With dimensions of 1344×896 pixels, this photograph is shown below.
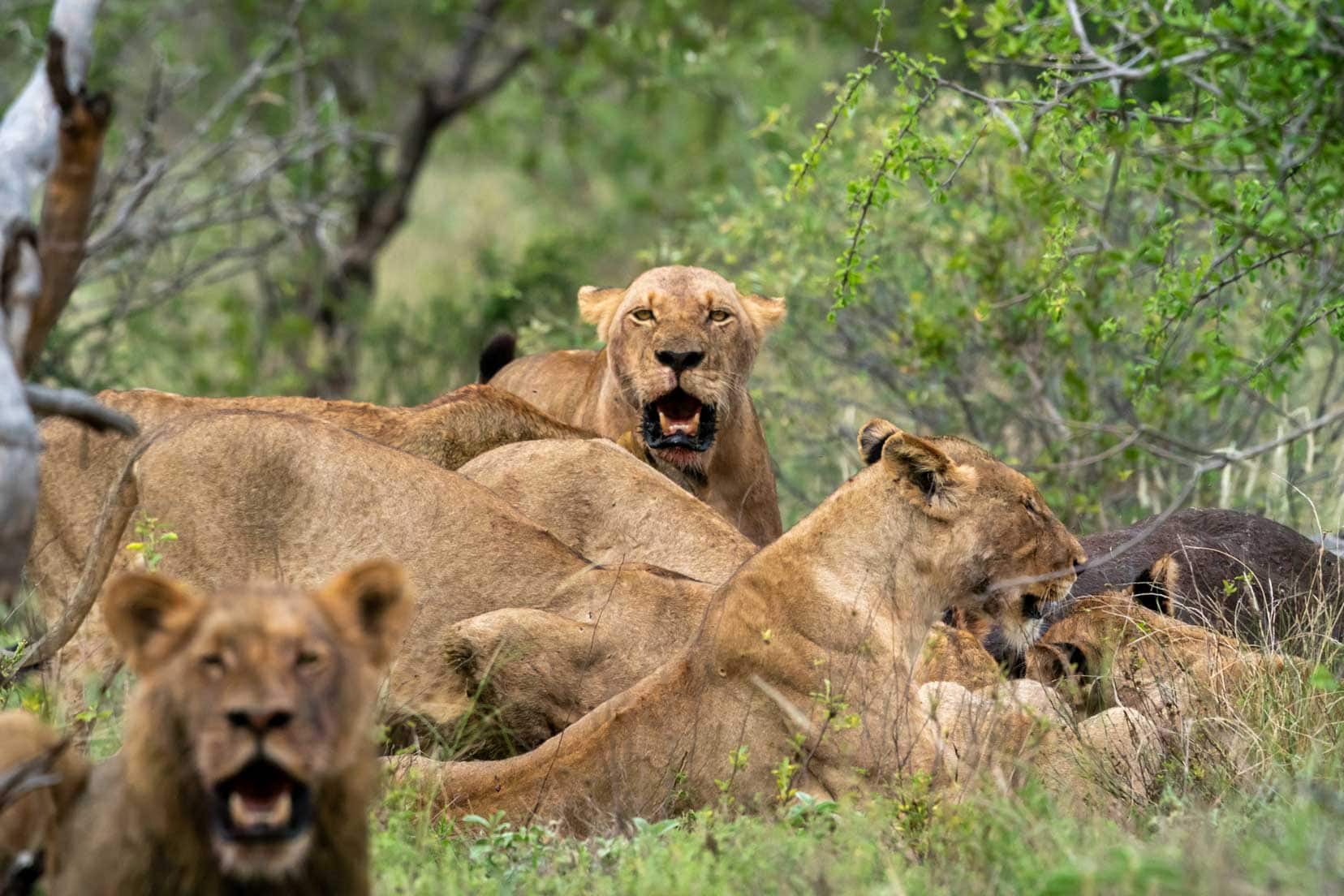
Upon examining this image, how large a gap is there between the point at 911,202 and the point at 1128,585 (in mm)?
3943

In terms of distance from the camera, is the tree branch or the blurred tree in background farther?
the blurred tree in background

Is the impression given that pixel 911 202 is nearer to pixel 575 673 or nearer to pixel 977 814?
pixel 575 673

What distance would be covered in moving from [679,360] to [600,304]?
3.21 ft

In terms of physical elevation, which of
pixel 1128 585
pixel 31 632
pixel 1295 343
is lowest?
pixel 31 632

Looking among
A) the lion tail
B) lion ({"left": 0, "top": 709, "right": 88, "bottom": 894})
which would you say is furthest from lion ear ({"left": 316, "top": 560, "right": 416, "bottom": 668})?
the lion tail

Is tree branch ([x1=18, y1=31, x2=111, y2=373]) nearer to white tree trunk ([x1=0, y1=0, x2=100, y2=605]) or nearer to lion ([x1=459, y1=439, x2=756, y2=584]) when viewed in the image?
white tree trunk ([x1=0, y1=0, x2=100, y2=605])

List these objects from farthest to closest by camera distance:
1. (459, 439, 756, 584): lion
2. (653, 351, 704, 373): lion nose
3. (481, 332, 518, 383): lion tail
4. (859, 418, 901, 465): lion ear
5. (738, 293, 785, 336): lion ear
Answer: (481, 332, 518, 383): lion tail → (738, 293, 785, 336): lion ear → (653, 351, 704, 373): lion nose → (459, 439, 756, 584): lion → (859, 418, 901, 465): lion ear

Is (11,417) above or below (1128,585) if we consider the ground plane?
above

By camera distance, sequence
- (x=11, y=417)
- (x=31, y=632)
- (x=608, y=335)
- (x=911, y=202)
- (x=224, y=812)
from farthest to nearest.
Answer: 1. (x=911, y=202)
2. (x=608, y=335)
3. (x=31, y=632)
4. (x=11, y=417)
5. (x=224, y=812)

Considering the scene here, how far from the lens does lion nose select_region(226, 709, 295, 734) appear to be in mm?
2900

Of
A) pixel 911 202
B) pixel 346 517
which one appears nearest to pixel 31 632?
pixel 346 517

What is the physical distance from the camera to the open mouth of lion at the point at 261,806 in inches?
117

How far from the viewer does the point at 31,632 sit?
250 inches

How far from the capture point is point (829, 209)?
9977 millimetres
